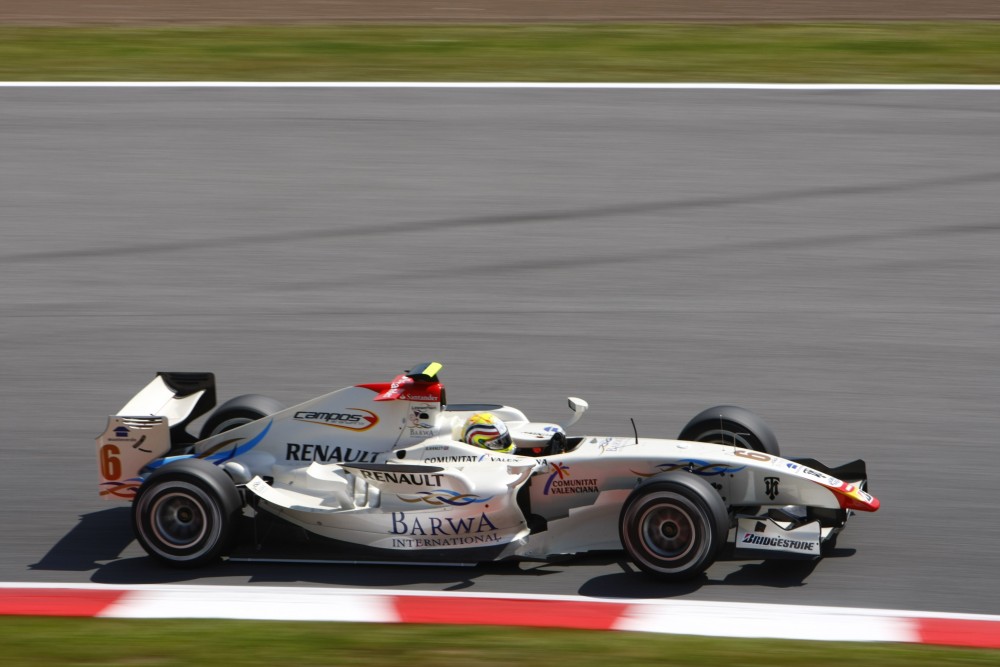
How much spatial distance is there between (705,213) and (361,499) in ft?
20.0

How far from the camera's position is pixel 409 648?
220 inches

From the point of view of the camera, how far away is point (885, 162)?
12867 millimetres

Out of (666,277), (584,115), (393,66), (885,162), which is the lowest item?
(666,277)

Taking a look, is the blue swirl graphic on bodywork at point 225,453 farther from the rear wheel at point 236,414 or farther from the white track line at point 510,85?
the white track line at point 510,85

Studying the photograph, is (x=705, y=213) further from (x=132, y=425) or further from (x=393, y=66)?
(x=132, y=425)

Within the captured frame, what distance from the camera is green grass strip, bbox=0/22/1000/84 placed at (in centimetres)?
1506

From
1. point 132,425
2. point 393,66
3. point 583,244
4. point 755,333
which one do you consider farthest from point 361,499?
point 393,66

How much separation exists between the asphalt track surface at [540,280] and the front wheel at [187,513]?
137mm

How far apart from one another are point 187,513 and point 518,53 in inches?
406

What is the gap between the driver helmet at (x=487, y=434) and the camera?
22.4 feet

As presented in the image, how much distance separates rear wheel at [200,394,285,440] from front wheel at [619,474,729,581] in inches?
89.9

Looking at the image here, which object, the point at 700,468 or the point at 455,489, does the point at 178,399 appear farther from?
the point at 700,468

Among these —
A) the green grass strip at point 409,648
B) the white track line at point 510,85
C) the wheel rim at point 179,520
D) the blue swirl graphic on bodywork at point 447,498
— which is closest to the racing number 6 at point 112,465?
the wheel rim at point 179,520

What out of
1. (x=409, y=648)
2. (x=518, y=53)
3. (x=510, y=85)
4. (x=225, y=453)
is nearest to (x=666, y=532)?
(x=409, y=648)
